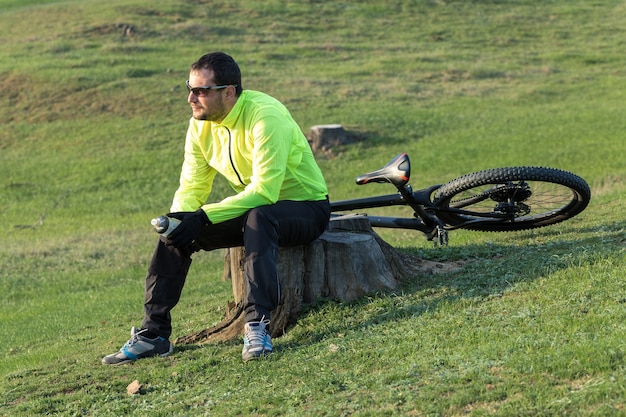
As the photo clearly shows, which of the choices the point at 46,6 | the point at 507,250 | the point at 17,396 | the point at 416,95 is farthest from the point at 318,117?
the point at 46,6

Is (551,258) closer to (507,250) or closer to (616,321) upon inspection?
(507,250)

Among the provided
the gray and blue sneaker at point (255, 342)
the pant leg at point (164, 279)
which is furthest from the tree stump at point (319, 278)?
the gray and blue sneaker at point (255, 342)

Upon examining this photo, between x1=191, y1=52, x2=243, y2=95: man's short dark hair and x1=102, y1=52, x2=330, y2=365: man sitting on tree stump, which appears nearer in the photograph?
x1=102, y1=52, x2=330, y2=365: man sitting on tree stump

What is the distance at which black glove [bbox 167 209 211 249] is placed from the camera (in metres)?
6.05

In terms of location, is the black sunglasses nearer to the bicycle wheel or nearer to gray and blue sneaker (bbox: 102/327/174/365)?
gray and blue sneaker (bbox: 102/327/174/365)

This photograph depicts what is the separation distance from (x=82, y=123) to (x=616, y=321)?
1912 cm

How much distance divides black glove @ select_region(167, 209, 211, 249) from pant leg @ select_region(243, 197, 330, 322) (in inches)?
12.0

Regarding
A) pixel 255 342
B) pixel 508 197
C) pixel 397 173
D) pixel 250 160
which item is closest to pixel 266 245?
pixel 255 342

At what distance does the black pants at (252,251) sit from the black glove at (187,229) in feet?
0.75

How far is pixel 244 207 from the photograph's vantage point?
6266mm

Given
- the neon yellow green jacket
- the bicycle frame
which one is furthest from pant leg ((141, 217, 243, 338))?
the bicycle frame

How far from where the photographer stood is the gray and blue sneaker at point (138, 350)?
6.41 metres

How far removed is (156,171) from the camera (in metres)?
19.0

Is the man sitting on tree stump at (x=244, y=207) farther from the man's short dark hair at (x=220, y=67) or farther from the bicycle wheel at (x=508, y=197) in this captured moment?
the bicycle wheel at (x=508, y=197)
